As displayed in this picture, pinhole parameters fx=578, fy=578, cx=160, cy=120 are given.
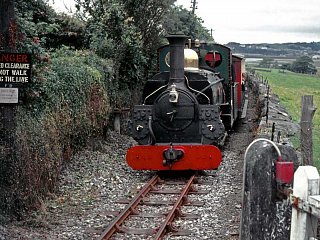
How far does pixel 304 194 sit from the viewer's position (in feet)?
11.3

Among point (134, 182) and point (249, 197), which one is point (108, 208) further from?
point (249, 197)

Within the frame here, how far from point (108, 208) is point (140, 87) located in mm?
11405

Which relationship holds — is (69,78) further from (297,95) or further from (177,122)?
(297,95)

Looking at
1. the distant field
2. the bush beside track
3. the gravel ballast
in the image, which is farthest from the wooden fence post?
the bush beside track

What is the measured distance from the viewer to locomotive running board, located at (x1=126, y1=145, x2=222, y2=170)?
12.2 m

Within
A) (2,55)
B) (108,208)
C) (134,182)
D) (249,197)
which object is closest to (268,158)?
(249,197)

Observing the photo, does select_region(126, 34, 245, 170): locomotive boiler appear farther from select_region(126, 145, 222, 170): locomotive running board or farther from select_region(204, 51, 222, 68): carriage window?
select_region(204, 51, 222, 68): carriage window

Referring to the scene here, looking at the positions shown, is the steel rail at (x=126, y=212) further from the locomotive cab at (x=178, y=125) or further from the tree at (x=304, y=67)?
the tree at (x=304, y=67)

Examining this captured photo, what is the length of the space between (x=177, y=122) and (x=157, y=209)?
10.8 ft

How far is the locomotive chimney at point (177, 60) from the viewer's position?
12.8 metres

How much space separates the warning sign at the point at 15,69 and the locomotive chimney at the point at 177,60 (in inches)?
187

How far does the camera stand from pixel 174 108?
500 inches

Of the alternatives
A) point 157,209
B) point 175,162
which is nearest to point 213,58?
point 175,162

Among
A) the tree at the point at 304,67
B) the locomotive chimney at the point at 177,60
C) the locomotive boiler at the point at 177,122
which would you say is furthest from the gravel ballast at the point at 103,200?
the tree at the point at 304,67
